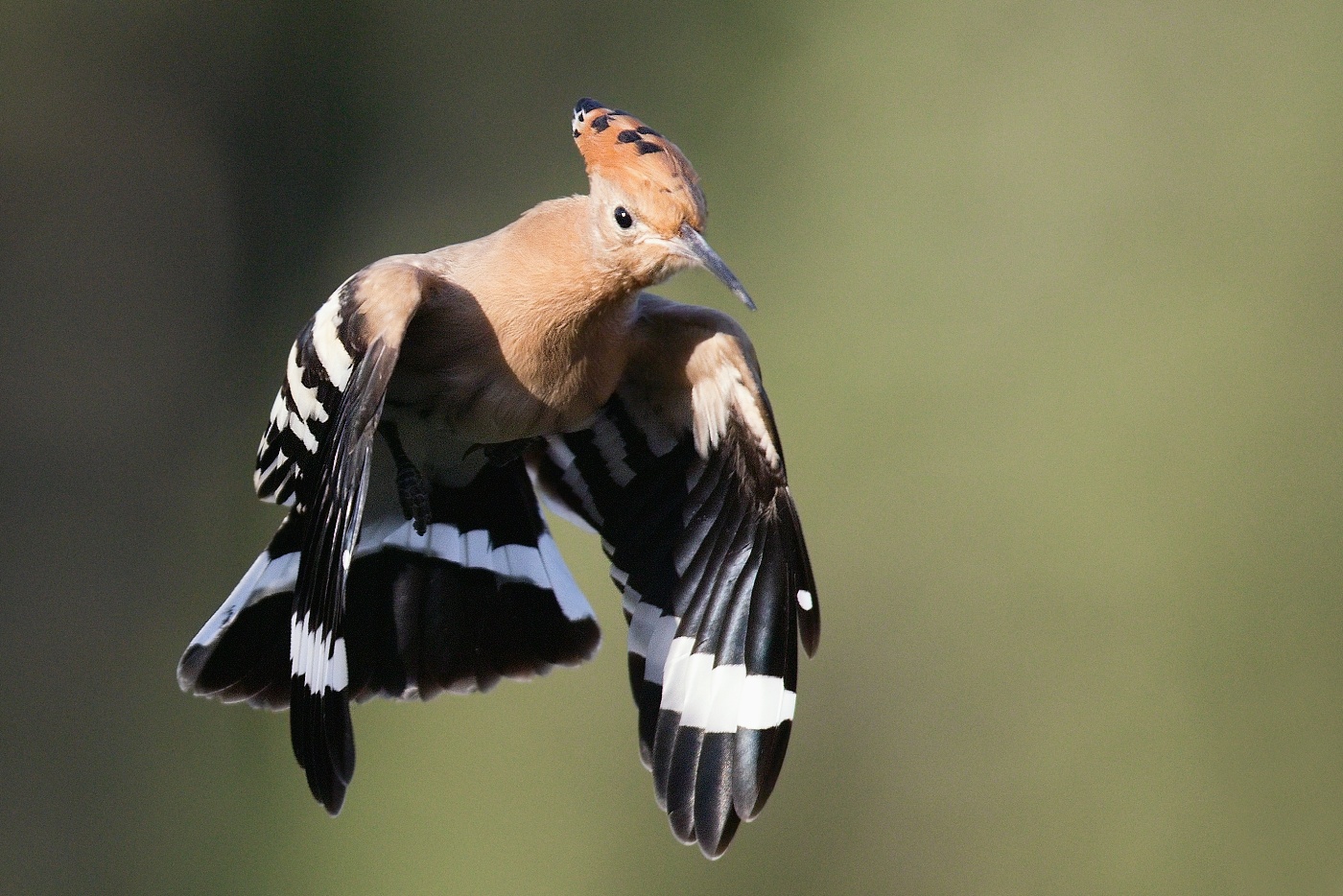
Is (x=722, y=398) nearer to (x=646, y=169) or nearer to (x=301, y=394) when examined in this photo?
(x=646, y=169)

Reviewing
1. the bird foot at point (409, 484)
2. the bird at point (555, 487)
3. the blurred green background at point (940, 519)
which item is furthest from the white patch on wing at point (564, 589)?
the blurred green background at point (940, 519)

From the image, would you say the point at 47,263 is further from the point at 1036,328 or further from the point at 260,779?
the point at 1036,328

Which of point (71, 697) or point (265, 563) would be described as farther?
point (71, 697)

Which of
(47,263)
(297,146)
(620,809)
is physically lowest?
(620,809)

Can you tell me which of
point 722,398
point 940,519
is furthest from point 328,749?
point 940,519

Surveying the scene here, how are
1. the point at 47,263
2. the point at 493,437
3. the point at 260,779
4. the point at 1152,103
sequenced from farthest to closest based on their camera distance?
the point at 47,263 → the point at 260,779 → the point at 1152,103 → the point at 493,437

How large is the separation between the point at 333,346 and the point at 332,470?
174mm

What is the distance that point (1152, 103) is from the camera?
134 inches

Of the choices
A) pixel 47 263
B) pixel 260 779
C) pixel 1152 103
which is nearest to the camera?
pixel 1152 103

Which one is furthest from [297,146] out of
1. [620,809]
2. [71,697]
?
[620,809]

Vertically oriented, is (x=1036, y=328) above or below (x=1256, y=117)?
below

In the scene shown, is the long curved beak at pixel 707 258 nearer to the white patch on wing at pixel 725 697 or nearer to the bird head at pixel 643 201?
the bird head at pixel 643 201

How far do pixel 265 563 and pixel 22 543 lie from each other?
2.63 meters

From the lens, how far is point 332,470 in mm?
1493
